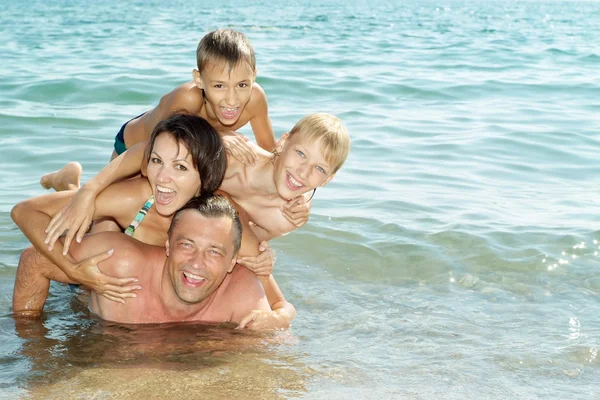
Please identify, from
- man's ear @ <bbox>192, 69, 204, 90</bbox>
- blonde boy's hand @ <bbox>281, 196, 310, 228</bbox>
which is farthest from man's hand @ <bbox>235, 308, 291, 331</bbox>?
man's ear @ <bbox>192, 69, 204, 90</bbox>

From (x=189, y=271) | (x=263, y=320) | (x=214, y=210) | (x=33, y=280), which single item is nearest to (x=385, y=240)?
(x=263, y=320)

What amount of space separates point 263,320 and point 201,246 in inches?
24.4

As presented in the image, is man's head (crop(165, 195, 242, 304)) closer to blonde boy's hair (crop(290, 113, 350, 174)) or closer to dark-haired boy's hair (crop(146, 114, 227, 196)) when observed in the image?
dark-haired boy's hair (crop(146, 114, 227, 196))

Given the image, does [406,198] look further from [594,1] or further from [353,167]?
[594,1]

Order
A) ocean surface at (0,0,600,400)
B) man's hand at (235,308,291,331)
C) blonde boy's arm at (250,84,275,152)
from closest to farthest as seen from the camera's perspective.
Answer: ocean surface at (0,0,600,400) < man's hand at (235,308,291,331) < blonde boy's arm at (250,84,275,152)

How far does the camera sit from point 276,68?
14844 mm

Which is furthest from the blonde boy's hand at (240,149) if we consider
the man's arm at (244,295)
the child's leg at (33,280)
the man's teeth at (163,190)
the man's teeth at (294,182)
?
the child's leg at (33,280)

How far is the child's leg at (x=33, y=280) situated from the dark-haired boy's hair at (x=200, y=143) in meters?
0.88

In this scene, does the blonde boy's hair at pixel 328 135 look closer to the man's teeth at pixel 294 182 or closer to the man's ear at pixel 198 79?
the man's teeth at pixel 294 182

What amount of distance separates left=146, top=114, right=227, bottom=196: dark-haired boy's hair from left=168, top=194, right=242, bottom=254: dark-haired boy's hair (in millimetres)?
112

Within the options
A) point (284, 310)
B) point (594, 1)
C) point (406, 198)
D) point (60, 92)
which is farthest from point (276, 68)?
point (594, 1)

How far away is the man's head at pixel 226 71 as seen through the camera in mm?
5125

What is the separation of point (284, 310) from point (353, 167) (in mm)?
3980

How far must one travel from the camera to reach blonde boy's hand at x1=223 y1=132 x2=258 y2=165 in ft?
16.9
